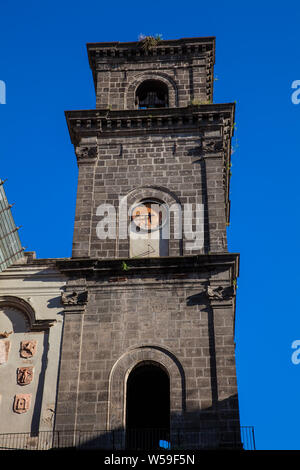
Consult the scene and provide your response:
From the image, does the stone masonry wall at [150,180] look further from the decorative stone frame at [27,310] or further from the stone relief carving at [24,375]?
the stone relief carving at [24,375]

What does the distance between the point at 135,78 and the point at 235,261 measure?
11.4 metres

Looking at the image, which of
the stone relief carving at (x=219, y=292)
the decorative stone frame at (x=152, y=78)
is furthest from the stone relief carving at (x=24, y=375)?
the decorative stone frame at (x=152, y=78)

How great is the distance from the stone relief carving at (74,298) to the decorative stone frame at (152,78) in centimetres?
1008

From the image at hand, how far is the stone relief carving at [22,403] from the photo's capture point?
20875 millimetres

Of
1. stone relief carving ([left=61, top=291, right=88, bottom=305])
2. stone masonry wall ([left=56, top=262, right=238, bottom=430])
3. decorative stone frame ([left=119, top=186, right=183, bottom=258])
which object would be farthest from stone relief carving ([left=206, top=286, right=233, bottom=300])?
stone relief carving ([left=61, top=291, right=88, bottom=305])

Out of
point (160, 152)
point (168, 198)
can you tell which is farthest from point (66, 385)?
point (160, 152)

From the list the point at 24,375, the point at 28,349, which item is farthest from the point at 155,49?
the point at 24,375

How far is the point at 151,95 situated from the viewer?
3117 cm

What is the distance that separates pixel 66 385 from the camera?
2111 centimetres

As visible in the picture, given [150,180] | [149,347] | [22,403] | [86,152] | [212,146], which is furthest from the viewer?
[86,152]

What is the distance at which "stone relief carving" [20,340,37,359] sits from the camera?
867 inches

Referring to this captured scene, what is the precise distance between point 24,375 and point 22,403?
36.9 inches

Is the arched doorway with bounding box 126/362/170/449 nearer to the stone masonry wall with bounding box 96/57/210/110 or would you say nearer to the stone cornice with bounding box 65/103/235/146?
the stone cornice with bounding box 65/103/235/146

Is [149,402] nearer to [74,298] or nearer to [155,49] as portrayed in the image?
[74,298]
